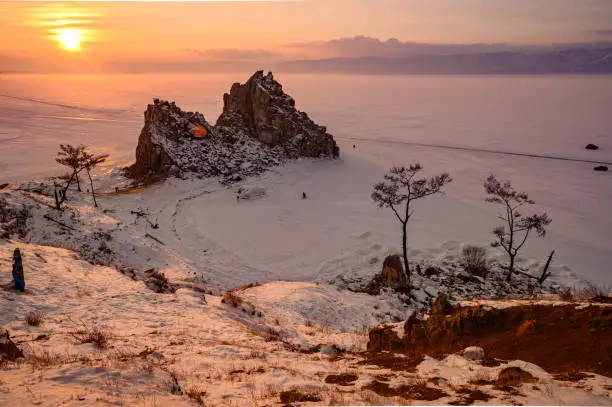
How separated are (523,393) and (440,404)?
4.65ft

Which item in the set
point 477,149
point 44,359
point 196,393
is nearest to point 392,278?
point 196,393

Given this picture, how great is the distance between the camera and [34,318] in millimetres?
10180

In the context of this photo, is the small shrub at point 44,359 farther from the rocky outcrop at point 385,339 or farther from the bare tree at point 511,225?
the bare tree at point 511,225

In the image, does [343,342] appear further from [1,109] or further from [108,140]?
[1,109]

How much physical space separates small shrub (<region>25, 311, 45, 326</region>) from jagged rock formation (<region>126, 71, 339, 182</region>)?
34.7 meters

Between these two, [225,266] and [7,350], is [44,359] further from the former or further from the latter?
[225,266]

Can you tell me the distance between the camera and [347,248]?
28.5 m

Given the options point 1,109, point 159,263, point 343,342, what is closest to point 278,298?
point 343,342

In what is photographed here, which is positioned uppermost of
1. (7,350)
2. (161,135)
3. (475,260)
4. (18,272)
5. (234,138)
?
(161,135)

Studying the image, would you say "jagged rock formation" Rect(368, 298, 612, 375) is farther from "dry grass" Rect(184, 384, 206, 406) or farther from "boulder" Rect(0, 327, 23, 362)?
"boulder" Rect(0, 327, 23, 362)

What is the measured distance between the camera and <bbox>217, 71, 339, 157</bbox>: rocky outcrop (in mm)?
55000

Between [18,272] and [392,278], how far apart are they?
16.6 meters

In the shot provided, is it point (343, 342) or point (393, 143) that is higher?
point (393, 143)

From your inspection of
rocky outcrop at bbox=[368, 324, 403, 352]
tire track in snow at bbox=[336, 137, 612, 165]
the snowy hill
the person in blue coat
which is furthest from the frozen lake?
rocky outcrop at bbox=[368, 324, 403, 352]
